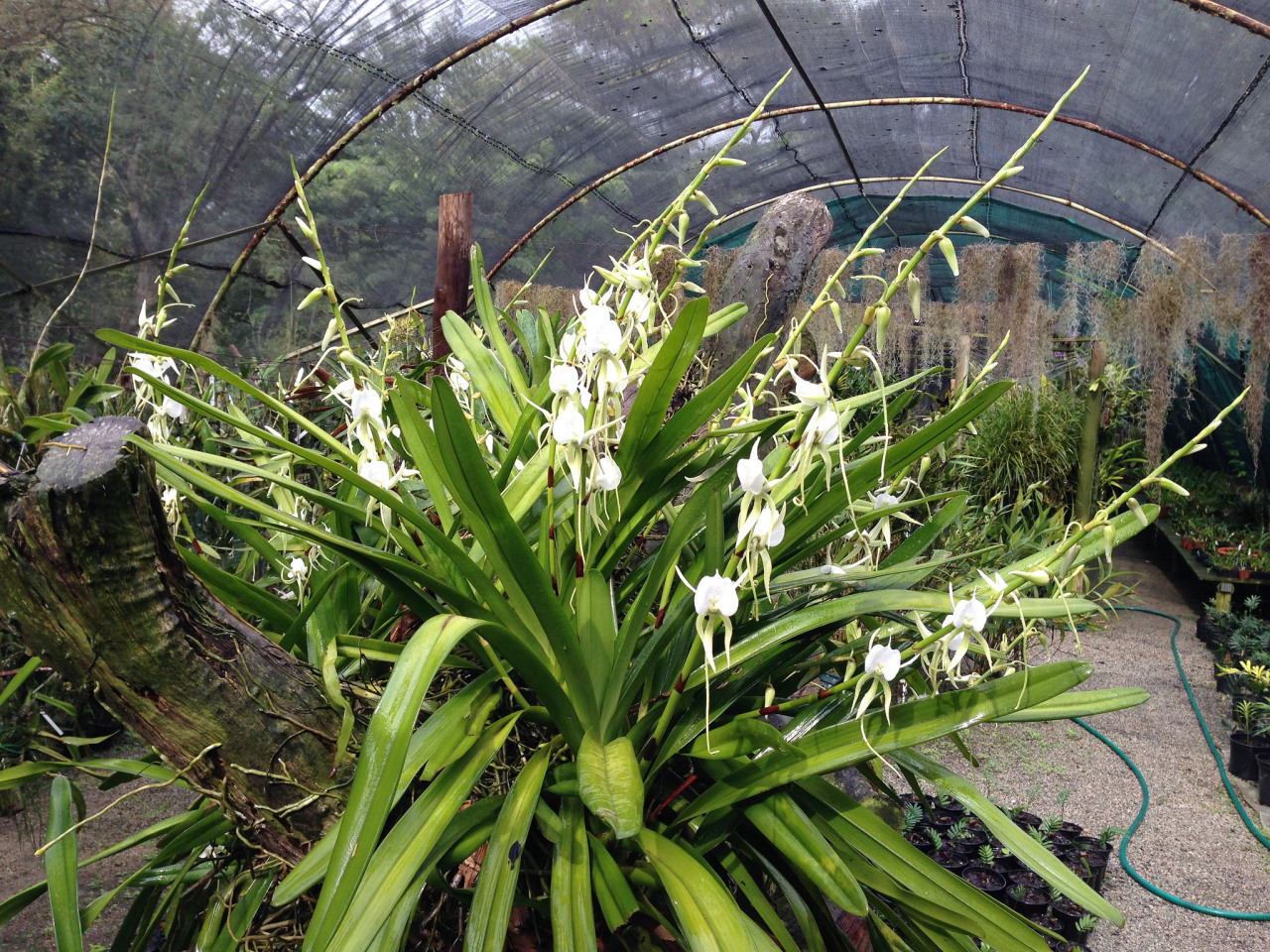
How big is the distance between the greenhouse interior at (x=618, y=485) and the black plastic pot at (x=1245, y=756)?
0.07m

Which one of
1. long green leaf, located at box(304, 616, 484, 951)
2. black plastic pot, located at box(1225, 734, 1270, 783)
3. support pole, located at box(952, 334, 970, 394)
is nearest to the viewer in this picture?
long green leaf, located at box(304, 616, 484, 951)

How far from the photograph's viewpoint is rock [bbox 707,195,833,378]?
1831 mm

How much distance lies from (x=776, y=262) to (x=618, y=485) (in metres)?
1.17

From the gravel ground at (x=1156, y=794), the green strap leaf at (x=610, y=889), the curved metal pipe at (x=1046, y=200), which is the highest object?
the curved metal pipe at (x=1046, y=200)

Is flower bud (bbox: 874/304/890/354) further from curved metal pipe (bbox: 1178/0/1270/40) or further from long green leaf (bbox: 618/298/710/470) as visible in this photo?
curved metal pipe (bbox: 1178/0/1270/40)

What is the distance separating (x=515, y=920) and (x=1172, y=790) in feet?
10.7

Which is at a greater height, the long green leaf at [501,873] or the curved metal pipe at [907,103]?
the curved metal pipe at [907,103]

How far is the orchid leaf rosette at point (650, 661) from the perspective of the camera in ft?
2.26

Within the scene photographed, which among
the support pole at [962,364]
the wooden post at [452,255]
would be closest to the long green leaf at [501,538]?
the wooden post at [452,255]

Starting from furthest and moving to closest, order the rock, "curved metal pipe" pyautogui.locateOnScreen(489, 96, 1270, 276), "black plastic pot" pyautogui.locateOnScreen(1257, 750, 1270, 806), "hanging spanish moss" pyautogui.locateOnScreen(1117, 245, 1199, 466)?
"hanging spanish moss" pyautogui.locateOnScreen(1117, 245, 1199, 466) → "curved metal pipe" pyautogui.locateOnScreen(489, 96, 1270, 276) → "black plastic pot" pyautogui.locateOnScreen(1257, 750, 1270, 806) → the rock

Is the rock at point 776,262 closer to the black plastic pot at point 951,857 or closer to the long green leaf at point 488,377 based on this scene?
the long green leaf at point 488,377

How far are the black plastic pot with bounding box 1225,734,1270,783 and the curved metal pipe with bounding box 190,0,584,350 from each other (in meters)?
4.08

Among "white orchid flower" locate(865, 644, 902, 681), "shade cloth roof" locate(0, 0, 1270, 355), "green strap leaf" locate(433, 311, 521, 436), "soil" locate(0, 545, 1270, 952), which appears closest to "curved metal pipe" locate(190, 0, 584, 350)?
"shade cloth roof" locate(0, 0, 1270, 355)

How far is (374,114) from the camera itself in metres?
3.56
